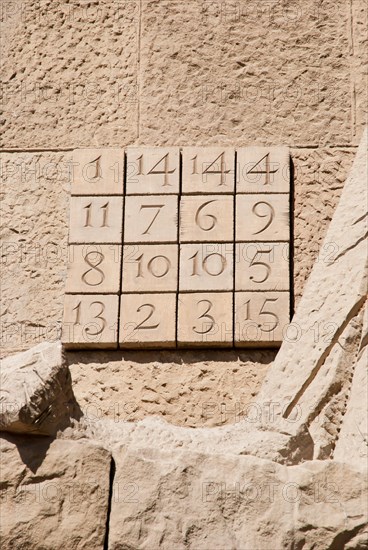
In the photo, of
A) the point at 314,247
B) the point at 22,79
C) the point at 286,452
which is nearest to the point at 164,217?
the point at 314,247

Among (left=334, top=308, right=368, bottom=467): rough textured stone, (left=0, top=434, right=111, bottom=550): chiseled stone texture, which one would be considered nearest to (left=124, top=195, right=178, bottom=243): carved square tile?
(left=334, top=308, right=368, bottom=467): rough textured stone

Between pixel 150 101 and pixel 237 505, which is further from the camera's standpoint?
pixel 150 101

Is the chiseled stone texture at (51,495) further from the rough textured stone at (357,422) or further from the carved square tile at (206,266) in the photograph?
the carved square tile at (206,266)

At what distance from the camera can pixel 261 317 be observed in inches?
164

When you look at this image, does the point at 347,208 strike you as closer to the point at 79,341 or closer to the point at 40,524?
the point at 79,341

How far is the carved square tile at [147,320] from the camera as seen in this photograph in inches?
164

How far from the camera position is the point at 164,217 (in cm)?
433

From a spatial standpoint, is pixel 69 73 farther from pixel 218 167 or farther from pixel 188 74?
pixel 218 167

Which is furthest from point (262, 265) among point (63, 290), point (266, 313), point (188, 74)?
point (188, 74)

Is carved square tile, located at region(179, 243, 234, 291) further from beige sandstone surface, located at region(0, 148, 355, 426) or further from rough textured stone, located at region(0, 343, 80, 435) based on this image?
rough textured stone, located at region(0, 343, 80, 435)

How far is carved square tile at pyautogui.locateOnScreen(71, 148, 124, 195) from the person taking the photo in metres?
4.41

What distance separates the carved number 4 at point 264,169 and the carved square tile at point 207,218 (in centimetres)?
11

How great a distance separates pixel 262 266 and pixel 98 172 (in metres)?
0.60

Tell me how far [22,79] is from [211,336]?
1.12m
